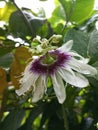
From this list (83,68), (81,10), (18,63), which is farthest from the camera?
(81,10)

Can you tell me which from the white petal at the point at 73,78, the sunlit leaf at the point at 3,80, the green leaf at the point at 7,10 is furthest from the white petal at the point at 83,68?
the green leaf at the point at 7,10

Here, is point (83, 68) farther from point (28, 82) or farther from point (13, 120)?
point (13, 120)

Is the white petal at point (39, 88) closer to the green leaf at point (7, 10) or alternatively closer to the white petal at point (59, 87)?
the white petal at point (59, 87)

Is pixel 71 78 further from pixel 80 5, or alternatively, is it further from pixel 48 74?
pixel 80 5

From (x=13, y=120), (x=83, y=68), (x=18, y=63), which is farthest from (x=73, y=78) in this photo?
(x=13, y=120)

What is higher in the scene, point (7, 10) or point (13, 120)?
point (7, 10)

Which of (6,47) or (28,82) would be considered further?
(6,47)

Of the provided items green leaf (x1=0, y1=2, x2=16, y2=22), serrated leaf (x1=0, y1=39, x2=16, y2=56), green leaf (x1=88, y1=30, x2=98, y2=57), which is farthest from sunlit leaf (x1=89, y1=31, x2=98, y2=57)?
green leaf (x1=0, y1=2, x2=16, y2=22)
